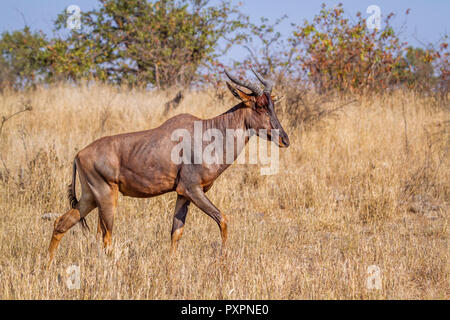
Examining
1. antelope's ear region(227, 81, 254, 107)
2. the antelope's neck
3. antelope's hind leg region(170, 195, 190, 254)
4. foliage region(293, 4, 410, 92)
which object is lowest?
antelope's hind leg region(170, 195, 190, 254)

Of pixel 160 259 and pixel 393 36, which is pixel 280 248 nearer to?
pixel 160 259

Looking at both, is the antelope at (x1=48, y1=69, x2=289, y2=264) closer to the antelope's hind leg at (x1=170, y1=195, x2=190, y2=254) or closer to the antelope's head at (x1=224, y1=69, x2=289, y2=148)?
the antelope's head at (x1=224, y1=69, x2=289, y2=148)

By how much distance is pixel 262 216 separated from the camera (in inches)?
311

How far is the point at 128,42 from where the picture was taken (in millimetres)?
20484

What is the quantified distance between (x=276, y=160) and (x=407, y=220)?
3327mm

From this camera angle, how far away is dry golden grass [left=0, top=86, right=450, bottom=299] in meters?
4.65

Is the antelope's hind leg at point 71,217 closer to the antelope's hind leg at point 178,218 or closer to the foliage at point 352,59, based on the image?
the antelope's hind leg at point 178,218

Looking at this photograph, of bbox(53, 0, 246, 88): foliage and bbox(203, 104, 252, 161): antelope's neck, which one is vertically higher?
bbox(53, 0, 246, 88): foliage

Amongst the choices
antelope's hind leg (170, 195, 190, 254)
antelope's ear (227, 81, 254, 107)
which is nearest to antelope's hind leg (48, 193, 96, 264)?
antelope's hind leg (170, 195, 190, 254)

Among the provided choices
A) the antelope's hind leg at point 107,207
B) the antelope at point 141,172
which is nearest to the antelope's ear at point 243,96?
the antelope at point 141,172

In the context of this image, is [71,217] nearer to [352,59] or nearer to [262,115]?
[262,115]

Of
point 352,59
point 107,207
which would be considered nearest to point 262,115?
point 107,207

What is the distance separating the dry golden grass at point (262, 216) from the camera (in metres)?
4.65

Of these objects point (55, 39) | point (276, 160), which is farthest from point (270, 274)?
point (55, 39)
